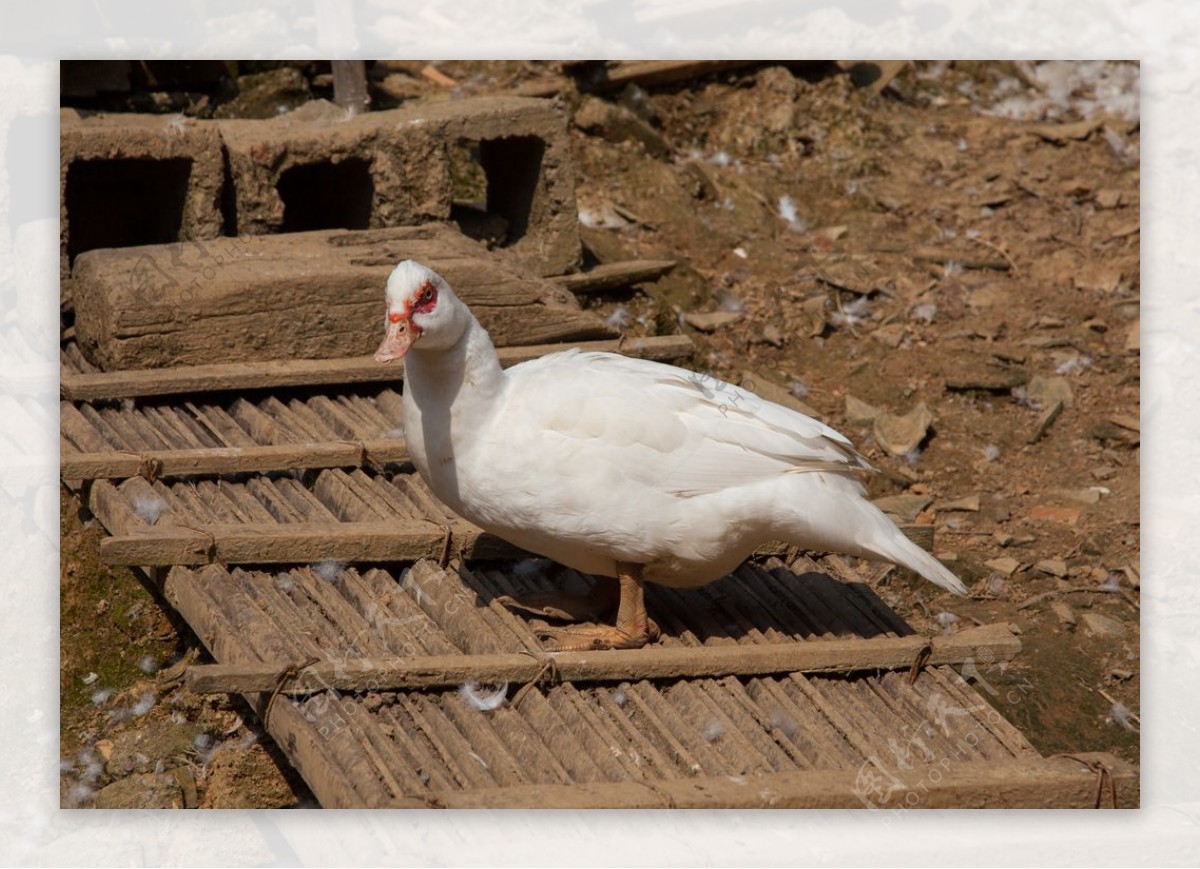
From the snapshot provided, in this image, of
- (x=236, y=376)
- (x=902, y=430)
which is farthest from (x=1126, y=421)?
(x=236, y=376)

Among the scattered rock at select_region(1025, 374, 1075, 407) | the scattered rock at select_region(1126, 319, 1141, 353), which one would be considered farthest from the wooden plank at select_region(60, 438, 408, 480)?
the scattered rock at select_region(1126, 319, 1141, 353)

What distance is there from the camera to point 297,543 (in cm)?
532

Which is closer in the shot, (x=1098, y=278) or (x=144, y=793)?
(x=144, y=793)

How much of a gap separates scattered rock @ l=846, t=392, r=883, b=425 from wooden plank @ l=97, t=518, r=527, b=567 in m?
3.18

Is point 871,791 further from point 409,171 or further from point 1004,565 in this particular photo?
point 409,171

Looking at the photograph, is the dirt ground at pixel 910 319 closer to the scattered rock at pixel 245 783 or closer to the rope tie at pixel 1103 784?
the scattered rock at pixel 245 783

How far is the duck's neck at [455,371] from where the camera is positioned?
187 inches

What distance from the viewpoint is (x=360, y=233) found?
7250 mm

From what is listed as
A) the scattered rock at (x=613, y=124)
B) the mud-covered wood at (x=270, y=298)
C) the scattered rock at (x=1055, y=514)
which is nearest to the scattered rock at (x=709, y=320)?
the mud-covered wood at (x=270, y=298)

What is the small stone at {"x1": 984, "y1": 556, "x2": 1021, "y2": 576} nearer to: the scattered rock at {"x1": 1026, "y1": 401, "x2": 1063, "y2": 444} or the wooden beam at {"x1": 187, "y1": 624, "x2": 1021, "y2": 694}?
the scattered rock at {"x1": 1026, "y1": 401, "x2": 1063, "y2": 444}

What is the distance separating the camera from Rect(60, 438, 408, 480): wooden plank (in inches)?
229

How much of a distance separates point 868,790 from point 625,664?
2.80 ft

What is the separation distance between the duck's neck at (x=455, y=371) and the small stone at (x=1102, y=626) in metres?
3.38

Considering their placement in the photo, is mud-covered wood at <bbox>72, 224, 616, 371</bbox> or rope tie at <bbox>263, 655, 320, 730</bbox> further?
mud-covered wood at <bbox>72, 224, 616, 371</bbox>
